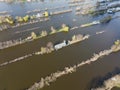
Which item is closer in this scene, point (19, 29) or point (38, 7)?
point (19, 29)

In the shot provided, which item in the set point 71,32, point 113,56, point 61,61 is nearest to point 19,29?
point 71,32

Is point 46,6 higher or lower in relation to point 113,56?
higher

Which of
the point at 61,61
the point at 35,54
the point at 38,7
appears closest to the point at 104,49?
the point at 61,61

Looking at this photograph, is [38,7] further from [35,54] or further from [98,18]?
[35,54]

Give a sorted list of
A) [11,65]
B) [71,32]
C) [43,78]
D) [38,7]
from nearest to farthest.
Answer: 1. [43,78]
2. [11,65]
3. [71,32]
4. [38,7]

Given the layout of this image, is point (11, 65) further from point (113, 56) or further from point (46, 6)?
point (46, 6)

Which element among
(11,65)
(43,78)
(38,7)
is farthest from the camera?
(38,7)
